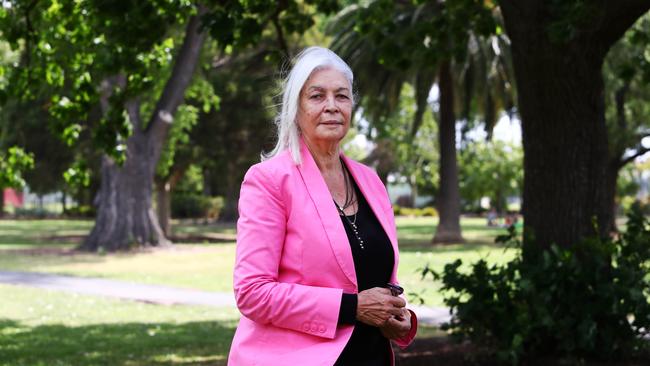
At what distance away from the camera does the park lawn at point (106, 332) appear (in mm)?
9086

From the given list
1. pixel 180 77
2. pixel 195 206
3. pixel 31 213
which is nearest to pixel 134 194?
pixel 180 77

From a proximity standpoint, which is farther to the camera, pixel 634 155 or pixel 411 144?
pixel 411 144

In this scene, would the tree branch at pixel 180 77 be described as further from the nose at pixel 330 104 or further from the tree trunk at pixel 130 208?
the nose at pixel 330 104

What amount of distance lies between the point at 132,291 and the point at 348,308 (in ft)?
44.7

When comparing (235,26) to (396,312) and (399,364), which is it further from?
(396,312)

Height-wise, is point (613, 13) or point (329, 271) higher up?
point (613, 13)

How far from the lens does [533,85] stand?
7.89 meters

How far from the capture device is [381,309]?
2.83 meters

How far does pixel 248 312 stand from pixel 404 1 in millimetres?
23247

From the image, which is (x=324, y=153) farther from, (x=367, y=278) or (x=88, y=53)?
(x=88, y=53)

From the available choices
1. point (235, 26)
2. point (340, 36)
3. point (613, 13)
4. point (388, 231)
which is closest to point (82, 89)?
point (235, 26)

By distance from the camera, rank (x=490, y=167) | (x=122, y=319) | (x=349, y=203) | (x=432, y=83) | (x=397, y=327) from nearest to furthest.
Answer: (x=397, y=327) → (x=349, y=203) → (x=122, y=319) → (x=432, y=83) → (x=490, y=167)

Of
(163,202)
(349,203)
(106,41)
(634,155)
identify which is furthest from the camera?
→ (163,202)

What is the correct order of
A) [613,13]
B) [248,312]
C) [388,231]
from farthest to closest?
[613,13], [388,231], [248,312]
